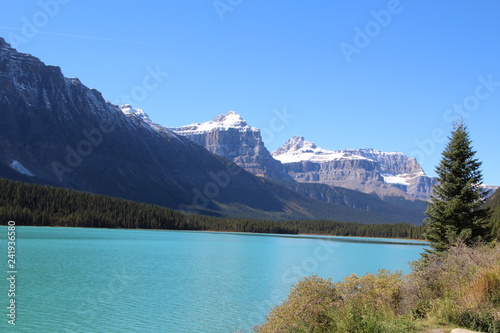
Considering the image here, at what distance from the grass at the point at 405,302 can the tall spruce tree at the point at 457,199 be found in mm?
15243

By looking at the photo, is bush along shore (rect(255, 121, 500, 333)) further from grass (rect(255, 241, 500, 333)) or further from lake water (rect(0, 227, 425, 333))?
lake water (rect(0, 227, 425, 333))

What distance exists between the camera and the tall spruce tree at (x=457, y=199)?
4112cm

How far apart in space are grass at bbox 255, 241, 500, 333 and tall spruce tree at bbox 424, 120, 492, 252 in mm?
15243

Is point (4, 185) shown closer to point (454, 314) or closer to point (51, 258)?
point (51, 258)

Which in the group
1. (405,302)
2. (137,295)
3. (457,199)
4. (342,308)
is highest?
(457,199)

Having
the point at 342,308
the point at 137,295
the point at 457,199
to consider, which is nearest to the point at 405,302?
the point at 342,308

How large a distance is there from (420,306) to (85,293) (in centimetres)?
2948

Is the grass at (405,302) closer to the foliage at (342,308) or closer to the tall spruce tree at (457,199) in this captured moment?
the foliage at (342,308)

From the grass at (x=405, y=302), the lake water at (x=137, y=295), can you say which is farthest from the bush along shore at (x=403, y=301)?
the lake water at (x=137, y=295)

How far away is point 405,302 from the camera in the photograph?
75.3 ft

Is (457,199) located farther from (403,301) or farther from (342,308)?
(342,308)

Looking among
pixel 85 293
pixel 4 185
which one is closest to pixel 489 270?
pixel 85 293

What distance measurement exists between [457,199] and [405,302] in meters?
21.4

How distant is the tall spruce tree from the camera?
41.1 metres
